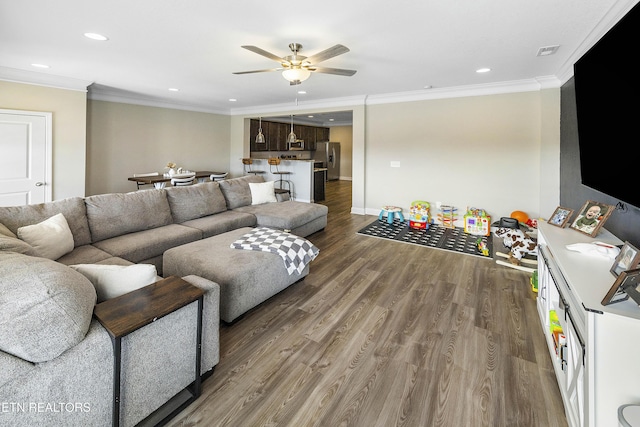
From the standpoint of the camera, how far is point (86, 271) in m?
Answer: 1.55

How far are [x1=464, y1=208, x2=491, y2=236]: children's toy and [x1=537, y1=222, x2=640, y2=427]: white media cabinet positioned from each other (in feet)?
11.5

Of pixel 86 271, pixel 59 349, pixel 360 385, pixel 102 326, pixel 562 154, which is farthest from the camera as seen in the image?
pixel 562 154

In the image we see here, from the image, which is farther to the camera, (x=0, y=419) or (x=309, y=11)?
(x=309, y=11)

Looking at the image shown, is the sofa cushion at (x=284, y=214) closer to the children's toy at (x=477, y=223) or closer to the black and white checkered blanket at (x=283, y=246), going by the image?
the black and white checkered blanket at (x=283, y=246)

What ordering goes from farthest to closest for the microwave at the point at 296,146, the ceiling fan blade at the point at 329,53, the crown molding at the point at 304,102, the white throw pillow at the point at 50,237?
the microwave at the point at 296,146
the crown molding at the point at 304,102
the ceiling fan blade at the point at 329,53
the white throw pillow at the point at 50,237

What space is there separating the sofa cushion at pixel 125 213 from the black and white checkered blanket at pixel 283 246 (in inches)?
50.2

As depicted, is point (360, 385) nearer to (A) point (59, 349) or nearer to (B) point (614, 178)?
(A) point (59, 349)

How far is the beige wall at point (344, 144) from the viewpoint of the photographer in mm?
12720

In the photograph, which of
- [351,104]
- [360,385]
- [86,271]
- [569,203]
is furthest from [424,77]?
[86,271]

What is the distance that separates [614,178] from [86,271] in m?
3.10

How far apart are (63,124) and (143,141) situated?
1.96 metres

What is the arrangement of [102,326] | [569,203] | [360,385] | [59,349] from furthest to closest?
[569,203]
[360,385]
[102,326]
[59,349]

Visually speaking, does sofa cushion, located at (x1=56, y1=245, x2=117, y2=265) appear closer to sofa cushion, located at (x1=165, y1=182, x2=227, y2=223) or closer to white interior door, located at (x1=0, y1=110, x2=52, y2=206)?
sofa cushion, located at (x1=165, y1=182, x2=227, y2=223)

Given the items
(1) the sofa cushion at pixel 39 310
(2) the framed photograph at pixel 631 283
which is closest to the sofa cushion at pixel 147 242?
(1) the sofa cushion at pixel 39 310
